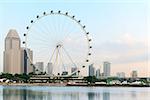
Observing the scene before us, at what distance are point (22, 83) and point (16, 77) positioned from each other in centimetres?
206

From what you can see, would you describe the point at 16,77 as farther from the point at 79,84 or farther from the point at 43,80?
the point at 79,84

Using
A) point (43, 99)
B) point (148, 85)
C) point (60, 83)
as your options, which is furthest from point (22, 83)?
point (43, 99)

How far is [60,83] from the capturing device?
83812 millimetres

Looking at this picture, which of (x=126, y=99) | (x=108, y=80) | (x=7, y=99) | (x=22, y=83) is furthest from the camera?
(x=108, y=80)

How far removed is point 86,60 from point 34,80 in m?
47.9

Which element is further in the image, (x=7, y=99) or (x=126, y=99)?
(x=126, y=99)

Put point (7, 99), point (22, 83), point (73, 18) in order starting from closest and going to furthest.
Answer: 1. point (7, 99)
2. point (73, 18)
3. point (22, 83)

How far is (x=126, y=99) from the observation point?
29891 mm

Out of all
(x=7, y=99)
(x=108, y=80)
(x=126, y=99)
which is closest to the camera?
(x=7, y=99)

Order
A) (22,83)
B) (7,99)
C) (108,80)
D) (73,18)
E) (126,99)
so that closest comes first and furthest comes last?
(7,99), (126,99), (73,18), (22,83), (108,80)

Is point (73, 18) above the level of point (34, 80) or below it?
above

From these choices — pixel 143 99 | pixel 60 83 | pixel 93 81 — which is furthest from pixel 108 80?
pixel 143 99

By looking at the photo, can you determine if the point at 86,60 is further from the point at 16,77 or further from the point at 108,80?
the point at 108,80

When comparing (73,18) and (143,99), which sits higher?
(73,18)
